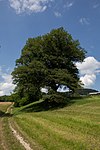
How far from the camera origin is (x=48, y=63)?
59688 mm

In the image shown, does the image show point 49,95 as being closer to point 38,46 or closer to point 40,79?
point 40,79

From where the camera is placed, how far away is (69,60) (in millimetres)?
61312

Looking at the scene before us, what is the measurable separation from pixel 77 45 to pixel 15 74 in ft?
44.9

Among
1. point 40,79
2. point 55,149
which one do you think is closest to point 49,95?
point 40,79

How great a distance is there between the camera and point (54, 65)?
5981 cm

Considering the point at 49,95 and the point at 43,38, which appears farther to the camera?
the point at 43,38

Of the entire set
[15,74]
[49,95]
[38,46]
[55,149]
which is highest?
[38,46]

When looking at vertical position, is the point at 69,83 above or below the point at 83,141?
above

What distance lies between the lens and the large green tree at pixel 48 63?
5634 centimetres

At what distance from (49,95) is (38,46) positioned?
10.3 m

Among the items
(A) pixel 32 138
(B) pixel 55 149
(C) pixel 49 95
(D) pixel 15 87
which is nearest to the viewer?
(B) pixel 55 149

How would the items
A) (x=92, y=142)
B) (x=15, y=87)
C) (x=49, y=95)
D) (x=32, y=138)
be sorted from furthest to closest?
(x=15, y=87)
(x=49, y=95)
(x=32, y=138)
(x=92, y=142)

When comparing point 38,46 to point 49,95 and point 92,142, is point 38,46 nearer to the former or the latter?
point 49,95

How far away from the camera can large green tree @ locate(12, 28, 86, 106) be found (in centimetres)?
5634
